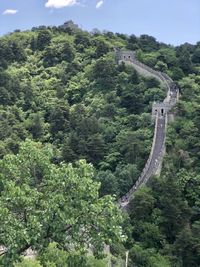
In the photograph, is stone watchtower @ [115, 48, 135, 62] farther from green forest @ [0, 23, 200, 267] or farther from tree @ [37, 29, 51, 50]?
tree @ [37, 29, 51, 50]

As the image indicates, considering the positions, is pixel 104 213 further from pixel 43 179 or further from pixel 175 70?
pixel 175 70

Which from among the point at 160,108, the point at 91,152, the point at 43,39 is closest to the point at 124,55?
the point at 43,39

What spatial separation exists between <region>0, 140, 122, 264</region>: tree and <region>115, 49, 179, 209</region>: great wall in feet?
86.6

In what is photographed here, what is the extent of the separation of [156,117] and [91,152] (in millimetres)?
7441

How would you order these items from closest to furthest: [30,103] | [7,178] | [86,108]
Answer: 1. [7,178]
2. [86,108]
3. [30,103]

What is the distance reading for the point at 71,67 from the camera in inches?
2803

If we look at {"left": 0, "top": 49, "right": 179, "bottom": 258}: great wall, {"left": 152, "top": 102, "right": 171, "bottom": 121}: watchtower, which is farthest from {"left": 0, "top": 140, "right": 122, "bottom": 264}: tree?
{"left": 152, "top": 102, "right": 171, "bottom": 121}: watchtower

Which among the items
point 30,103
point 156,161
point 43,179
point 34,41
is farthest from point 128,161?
point 34,41

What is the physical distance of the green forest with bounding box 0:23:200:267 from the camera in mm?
13086

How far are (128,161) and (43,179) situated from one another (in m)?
33.7

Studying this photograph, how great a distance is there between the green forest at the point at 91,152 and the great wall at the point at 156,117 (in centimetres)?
73

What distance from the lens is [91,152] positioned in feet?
162

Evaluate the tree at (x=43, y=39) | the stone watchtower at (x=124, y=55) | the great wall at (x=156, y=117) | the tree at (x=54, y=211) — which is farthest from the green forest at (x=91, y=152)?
the stone watchtower at (x=124, y=55)

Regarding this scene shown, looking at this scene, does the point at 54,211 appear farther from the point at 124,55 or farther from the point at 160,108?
the point at 124,55
